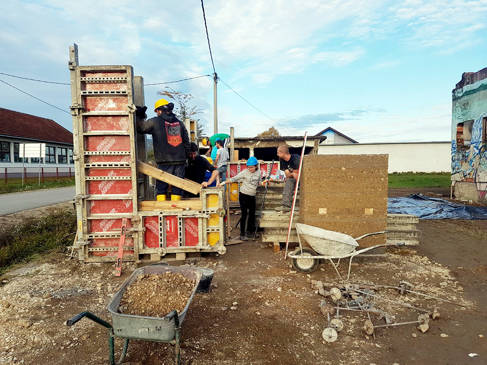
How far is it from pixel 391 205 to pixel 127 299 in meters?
10.8

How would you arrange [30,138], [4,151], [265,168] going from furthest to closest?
[30,138]
[4,151]
[265,168]

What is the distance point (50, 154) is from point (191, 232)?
3078cm

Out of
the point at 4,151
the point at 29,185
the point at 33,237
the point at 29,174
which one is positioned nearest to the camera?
the point at 33,237

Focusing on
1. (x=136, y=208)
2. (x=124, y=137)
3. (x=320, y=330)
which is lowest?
(x=320, y=330)

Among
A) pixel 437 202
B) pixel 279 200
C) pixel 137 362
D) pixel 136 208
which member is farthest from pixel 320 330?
pixel 437 202

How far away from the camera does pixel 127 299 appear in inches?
124

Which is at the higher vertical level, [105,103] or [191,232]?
[105,103]

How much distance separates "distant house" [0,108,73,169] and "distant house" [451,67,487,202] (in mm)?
27794

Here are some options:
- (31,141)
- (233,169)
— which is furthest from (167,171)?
(31,141)

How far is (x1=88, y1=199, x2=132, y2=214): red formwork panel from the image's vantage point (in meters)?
5.76

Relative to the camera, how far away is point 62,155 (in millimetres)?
32594

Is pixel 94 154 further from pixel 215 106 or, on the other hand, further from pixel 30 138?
pixel 30 138

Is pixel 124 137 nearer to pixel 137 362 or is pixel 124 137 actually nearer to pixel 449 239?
pixel 137 362

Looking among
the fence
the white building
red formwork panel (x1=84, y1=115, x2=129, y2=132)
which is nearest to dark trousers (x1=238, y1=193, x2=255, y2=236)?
red formwork panel (x1=84, y1=115, x2=129, y2=132)
